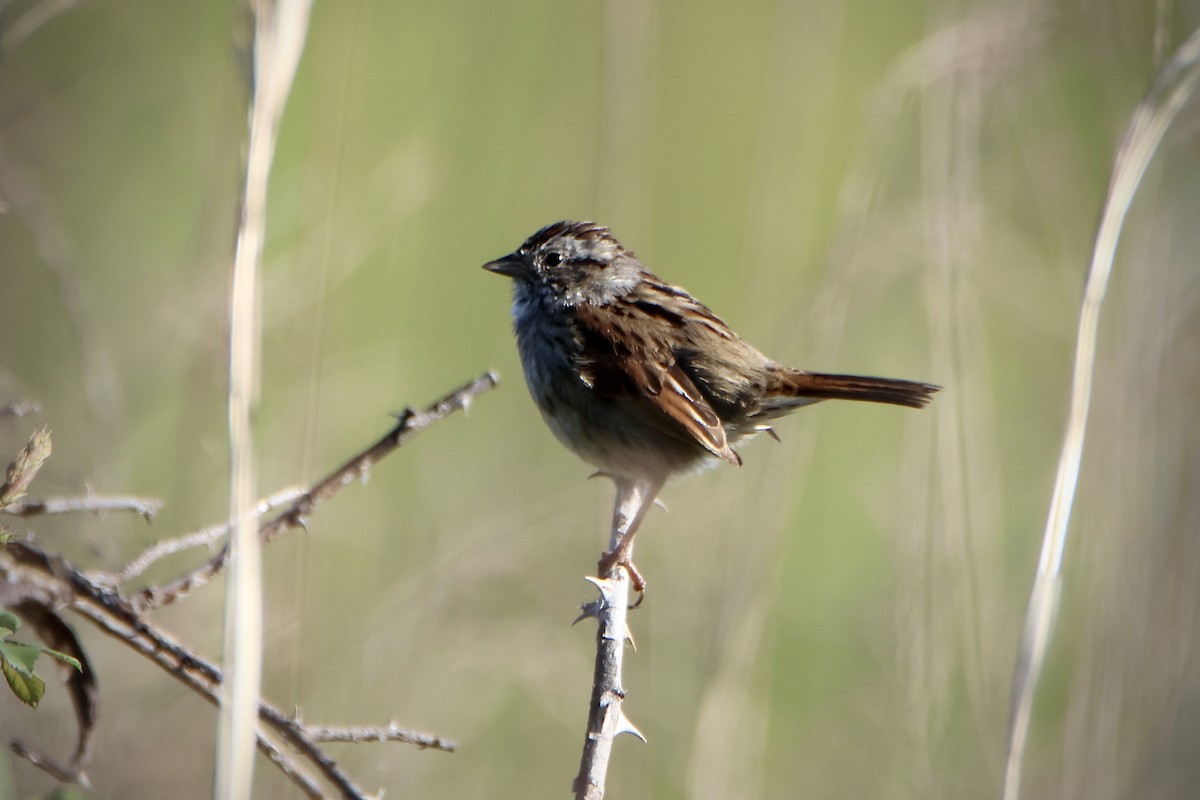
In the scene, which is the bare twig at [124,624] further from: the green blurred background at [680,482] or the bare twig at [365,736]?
the green blurred background at [680,482]

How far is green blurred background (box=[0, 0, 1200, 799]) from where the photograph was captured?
106 inches

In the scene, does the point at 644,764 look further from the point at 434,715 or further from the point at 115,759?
the point at 115,759

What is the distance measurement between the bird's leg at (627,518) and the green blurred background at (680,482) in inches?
6.4

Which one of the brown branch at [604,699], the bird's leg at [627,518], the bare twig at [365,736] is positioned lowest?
the bare twig at [365,736]

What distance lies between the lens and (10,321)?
10.7ft

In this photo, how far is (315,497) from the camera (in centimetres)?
143

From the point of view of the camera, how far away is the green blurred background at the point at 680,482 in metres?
2.68

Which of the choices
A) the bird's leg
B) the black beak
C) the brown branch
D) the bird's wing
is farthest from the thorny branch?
the black beak

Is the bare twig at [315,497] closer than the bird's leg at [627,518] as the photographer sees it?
Yes

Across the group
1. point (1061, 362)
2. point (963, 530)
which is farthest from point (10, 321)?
point (1061, 362)

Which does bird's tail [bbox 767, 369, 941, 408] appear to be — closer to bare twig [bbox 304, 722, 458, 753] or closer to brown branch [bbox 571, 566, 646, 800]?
brown branch [bbox 571, 566, 646, 800]

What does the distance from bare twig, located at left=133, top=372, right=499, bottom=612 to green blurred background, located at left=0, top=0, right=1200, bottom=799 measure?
0.80m

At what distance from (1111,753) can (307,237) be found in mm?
2296

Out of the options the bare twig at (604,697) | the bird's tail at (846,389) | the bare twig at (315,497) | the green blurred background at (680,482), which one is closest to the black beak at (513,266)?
the green blurred background at (680,482)
